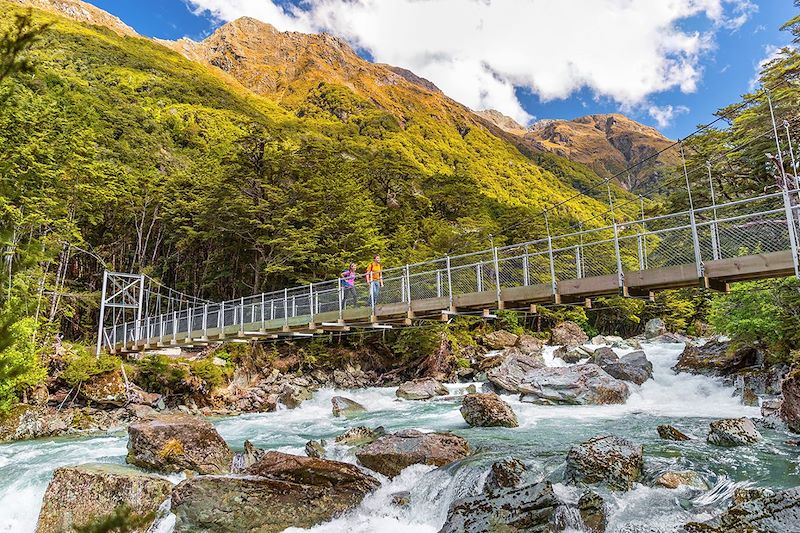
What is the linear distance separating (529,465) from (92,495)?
6.51 metres

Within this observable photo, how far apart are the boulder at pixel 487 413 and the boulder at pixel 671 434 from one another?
3.25 meters

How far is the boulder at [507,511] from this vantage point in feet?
18.5

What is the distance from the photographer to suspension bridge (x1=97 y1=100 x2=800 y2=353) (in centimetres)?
867

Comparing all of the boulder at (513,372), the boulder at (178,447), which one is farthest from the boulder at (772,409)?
the boulder at (178,447)

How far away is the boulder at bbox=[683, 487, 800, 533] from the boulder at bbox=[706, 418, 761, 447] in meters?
4.00

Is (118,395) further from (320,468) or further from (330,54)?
(330,54)

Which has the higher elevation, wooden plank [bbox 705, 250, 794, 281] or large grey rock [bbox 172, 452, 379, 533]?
wooden plank [bbox 705, 250, 794, 281]

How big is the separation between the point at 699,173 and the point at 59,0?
92.4 meters

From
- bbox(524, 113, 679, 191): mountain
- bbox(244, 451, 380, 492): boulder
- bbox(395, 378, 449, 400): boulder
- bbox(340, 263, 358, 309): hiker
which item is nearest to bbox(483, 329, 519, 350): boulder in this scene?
bbox(395, 378, 449, 400): boulder

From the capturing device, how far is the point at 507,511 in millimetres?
5883

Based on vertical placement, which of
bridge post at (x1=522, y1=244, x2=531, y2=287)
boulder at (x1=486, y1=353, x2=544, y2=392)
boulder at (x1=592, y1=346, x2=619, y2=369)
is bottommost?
boulder at (x1=486, y1=353, x2=544, y2=392)

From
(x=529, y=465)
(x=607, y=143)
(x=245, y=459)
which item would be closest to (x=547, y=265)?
(x=529, y=465)

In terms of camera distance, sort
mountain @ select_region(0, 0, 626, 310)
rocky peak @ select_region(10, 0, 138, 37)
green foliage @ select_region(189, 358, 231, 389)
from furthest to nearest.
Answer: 1. rocky peak @ select_region(10, 0, 138, 37)
2. mountain @ select_region(0, 0, 626, 310)
3. green foliage @ select_region(189, 358, 231, 389)

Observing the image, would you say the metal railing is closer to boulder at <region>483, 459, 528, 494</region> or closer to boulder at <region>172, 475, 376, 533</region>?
boulder at <region>483, 459, 528, 494</region>
